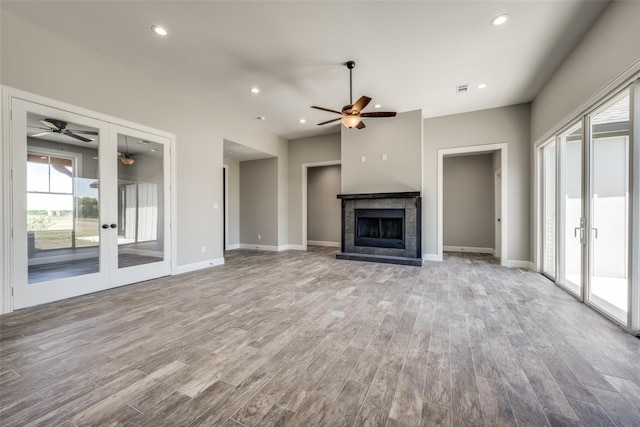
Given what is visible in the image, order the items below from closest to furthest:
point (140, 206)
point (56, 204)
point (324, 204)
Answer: point (56, 204)
point (140, 206)
point (324, 204)

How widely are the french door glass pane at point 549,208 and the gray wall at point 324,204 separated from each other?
4.87 metres

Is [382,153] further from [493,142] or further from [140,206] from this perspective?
[140,206]

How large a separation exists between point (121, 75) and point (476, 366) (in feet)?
18.2

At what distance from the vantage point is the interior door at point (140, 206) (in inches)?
150

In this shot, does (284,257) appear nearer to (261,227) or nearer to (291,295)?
(261,227)

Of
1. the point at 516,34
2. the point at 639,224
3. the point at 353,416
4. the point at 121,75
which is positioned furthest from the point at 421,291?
the point at 121,75

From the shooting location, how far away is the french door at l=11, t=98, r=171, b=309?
9.73 ft

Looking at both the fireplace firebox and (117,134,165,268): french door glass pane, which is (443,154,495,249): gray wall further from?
(117,134,165,268): french door glass pane

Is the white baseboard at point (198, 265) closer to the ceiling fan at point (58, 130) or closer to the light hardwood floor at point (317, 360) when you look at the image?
the light hardwood floor at point (317, 360)

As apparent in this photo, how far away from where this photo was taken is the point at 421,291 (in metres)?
3.59

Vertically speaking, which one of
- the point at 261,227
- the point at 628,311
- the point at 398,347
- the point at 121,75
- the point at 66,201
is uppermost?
the point at 121,75

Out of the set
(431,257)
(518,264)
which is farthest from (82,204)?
(518,264)

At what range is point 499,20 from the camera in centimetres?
293

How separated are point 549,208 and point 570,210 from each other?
2.54ft
